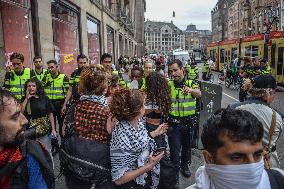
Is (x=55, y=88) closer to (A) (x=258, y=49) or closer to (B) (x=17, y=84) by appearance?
(B) (x=17, y=84)

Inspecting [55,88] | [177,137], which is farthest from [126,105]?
[55,88]

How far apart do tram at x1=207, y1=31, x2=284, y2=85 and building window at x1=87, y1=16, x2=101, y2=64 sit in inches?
407

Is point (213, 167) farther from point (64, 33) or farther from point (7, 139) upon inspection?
point (64, 33)

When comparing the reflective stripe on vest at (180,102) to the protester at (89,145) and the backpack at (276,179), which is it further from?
the backpack at (276,179)

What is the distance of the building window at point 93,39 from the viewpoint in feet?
57.9

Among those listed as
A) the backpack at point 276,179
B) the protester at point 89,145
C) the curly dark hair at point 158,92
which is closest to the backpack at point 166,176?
the protester at point 89,145

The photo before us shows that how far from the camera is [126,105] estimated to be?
9.64ft

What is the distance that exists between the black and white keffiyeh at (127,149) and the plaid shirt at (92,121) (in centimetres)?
13

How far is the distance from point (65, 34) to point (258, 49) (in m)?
13.9

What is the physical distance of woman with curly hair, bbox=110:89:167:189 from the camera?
280 centimetres

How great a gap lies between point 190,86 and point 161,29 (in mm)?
181690

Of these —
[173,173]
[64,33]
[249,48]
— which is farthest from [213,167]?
[249,48]

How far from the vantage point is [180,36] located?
631 feet

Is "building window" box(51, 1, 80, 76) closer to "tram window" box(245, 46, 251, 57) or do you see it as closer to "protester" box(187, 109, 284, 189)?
"protester" box(187, 109, 284, 189)
